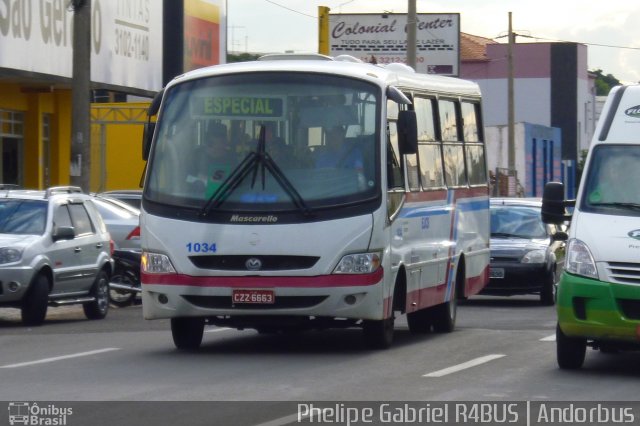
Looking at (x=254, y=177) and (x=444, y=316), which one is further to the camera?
(x=444, y=316)

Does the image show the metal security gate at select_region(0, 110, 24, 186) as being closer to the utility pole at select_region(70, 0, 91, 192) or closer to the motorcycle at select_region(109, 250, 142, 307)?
the utility pole at select_region(70, 0, 91, 192)

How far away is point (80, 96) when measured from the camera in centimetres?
2492

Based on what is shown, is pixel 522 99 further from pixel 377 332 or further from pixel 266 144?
pixel 266 144

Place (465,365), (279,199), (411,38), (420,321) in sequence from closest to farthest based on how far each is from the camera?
(465,365)
(279,199)
(420,321)
(411,38)

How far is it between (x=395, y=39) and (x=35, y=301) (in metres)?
37.2

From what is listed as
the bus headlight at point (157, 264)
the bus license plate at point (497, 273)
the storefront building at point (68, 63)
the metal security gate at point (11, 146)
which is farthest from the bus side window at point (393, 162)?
the metal security gate at point (11, 146)

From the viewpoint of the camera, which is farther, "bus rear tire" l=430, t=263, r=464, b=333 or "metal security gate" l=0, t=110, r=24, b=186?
"metal security gate" l=0, t=110, r=24, b=186

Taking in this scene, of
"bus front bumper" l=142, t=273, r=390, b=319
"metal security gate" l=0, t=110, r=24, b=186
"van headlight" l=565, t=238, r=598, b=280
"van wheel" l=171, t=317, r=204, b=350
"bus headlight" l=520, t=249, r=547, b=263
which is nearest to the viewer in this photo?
"van headlight" l=565, t=238, r=598, b=280

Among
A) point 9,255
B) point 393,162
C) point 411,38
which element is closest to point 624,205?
point 393,162

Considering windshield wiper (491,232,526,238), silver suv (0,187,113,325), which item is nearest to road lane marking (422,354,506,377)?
silver suv (0,187,113,325)

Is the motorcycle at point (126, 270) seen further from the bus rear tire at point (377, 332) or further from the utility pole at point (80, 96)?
the bus rear tire at point (377, 332)

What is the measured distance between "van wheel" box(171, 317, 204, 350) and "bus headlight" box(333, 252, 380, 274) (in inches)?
68.2

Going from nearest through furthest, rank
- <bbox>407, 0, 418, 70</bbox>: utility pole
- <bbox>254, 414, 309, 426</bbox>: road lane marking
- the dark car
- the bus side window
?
<bbox>254, 414, 309, 426</bbox>: road lane marking → the bus side window → the dark car → <bbox>407, 0, 418, 70</bbox>: utility pole

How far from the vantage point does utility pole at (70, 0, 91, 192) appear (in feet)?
81.5
